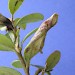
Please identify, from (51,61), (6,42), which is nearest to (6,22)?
(6,42)

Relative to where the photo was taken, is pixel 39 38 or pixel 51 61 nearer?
pixel 39 38

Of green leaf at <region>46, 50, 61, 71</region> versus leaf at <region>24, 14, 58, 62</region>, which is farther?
green leaf at <region>46, 50, 61, 71</region>

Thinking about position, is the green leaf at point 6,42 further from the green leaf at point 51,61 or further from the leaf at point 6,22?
the green leaf at point 51,61

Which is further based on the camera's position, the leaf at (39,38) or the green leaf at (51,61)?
the green leaf at (51,61)

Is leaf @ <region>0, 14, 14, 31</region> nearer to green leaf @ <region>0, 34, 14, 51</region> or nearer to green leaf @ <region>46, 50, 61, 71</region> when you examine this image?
green leaf @ <region>0, 34, 14, 51</region>

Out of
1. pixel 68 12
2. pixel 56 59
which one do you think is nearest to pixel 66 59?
pixel 68 12

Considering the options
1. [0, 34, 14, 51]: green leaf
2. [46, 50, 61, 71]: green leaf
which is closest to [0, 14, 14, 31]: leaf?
[0, 34, 14, 51]: green leaf

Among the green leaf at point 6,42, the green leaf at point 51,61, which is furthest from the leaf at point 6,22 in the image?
the green leaf at point 51,61

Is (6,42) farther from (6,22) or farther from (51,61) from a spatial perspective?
(51,61)
